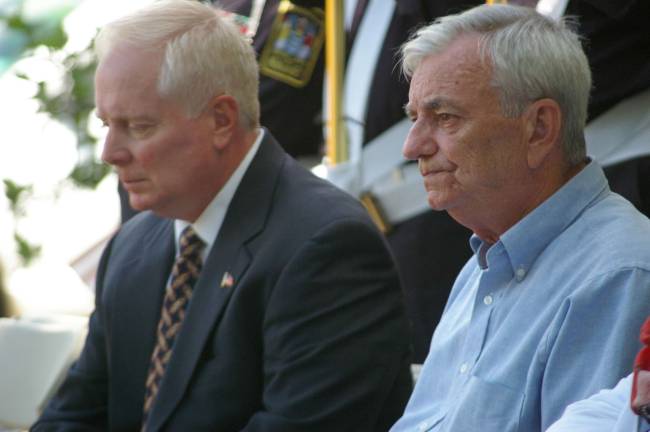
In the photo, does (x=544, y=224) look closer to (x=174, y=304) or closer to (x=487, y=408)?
(x=487, y=408)

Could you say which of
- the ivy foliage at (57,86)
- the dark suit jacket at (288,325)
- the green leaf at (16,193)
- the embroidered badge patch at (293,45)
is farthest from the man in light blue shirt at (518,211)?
the green leaf at (16,193)

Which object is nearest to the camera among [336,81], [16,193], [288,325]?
[288,325]

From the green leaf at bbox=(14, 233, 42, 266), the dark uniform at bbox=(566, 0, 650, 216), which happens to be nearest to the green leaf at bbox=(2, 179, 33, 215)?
the green leaf at bbox=(14, 233, 42, 266)

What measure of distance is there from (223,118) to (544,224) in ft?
3.53

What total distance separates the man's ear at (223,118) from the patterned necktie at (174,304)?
0.77 feet

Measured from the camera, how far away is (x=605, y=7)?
132 inches

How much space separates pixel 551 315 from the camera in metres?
2.39

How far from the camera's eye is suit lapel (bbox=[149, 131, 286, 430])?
126 inches

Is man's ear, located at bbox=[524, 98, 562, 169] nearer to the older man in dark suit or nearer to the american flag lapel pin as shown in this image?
the older man in dark suit

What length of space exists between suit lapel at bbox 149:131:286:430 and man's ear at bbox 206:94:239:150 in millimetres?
92

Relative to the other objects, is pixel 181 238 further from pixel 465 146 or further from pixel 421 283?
pixel 465 146

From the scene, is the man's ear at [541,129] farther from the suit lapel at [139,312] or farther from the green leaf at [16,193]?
the green leaf at [16,193]

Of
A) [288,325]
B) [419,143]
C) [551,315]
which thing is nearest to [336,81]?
[288,325]

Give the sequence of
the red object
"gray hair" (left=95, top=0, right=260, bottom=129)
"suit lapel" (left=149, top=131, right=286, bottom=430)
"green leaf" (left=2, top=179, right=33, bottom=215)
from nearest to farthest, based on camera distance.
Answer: the red object → "suit lapel" (left=149, top=131, right=286, bottom=430) → "gray hair" (left=95, top=0, right=260, bottom=129) → "green leaf" (left=2, top=179, right=33, bottom=215)
